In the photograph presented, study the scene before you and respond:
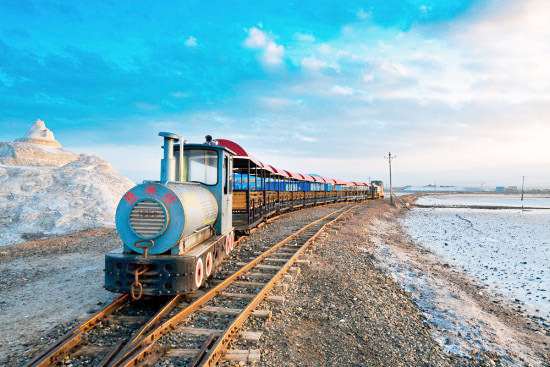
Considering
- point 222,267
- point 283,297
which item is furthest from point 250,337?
point 222,267

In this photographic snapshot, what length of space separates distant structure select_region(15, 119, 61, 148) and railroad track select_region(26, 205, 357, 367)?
123ft

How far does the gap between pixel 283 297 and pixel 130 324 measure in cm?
268

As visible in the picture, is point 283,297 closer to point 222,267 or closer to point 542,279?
point 222,267

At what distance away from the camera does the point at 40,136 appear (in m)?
34.1

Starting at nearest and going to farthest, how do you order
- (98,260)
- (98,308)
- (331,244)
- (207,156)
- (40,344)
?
(40,344), (98,308), (207,156), (98,260), (331,244)

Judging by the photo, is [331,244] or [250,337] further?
[331,244]

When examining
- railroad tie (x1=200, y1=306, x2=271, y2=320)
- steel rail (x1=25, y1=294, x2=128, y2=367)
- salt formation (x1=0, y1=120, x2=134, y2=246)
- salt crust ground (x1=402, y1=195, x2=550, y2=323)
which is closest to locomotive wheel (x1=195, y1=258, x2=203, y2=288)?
railroad tie (x1=200, y1=306, x2=271, y2=320)

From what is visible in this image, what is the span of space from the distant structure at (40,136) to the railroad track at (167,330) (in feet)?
123

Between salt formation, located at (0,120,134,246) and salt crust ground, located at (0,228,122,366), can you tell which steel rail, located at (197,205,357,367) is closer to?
salt crust ground, located at (0,228,122,366)

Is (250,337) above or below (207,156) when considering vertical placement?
below

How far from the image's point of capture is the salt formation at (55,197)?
15211 mm

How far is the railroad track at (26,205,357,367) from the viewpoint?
146 inches

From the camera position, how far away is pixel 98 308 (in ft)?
17.4

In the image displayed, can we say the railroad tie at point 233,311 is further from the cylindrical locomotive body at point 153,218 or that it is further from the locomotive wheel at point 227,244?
the locomotive wheel at point 227,244
